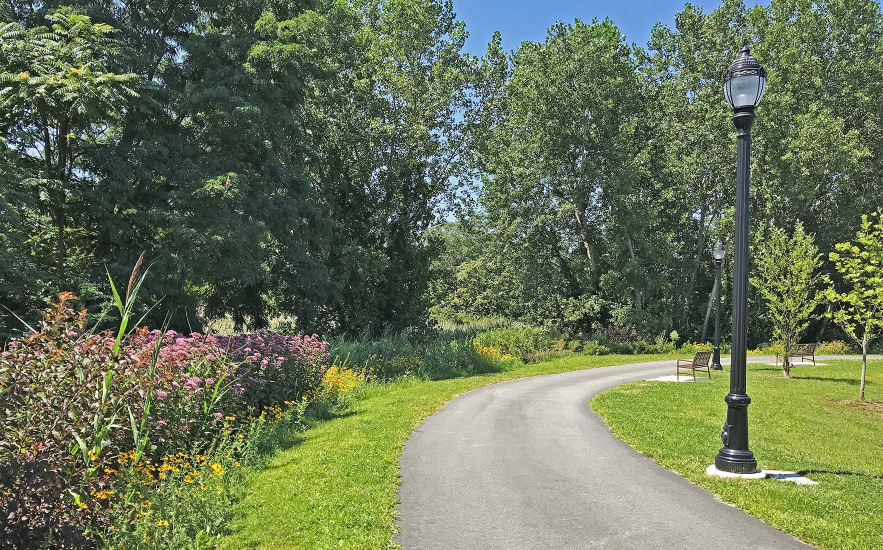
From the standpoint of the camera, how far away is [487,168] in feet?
102

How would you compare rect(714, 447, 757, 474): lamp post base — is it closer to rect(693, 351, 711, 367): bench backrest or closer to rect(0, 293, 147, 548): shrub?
rect(0, 293, 147, 548): shrub

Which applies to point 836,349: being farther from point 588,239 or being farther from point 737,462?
point 737,462

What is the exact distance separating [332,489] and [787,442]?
855 cm

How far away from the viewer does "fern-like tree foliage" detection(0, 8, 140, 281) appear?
11.4m

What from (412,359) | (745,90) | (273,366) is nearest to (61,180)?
(273,366)

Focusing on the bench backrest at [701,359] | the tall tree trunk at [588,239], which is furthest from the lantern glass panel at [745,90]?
the tall tree trunk at [588,239]

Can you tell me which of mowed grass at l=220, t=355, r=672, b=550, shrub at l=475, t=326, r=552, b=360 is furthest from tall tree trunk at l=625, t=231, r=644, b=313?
mowed grass at l=220, t=355, r=672, b=550

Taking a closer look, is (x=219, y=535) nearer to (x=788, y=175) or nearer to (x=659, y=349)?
(x=659, y=349)

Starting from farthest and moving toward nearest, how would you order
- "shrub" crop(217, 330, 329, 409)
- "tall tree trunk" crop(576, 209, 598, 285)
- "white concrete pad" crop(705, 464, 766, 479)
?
"tall tree trunk" crop(576, 209, 598, 285)
"shrub" crop(217, 330, 329, 409)
"white concrete pad" crop(705, 464, 766, 479)

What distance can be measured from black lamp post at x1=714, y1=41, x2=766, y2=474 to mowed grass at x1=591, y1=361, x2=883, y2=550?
41 cm

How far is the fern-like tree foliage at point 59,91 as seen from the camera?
11438mm

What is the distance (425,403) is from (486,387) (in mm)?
3569

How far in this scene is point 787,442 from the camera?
33.2 ft

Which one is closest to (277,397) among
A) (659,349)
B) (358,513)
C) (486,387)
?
(358,513)
